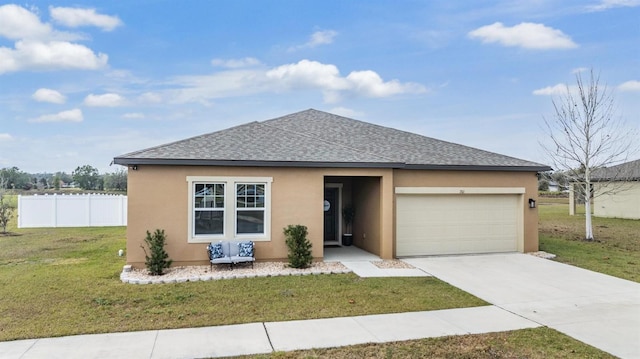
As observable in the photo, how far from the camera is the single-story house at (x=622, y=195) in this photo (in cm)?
2677

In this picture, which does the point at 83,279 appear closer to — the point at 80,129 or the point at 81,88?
the point at 81,88

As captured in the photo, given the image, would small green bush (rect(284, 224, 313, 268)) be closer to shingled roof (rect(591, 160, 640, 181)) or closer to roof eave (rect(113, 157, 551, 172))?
roof eave (rect(113, 157, 551, 172))

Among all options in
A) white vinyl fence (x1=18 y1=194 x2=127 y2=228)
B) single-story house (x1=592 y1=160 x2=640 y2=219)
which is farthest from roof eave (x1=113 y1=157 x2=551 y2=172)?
single-story house (x1=592 y1=160 x2=640 y2=219)

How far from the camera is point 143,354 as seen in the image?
5578 mm

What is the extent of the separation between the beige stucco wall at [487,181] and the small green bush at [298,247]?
11.8 ft

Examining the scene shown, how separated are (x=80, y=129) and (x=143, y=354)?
19280 millimetres

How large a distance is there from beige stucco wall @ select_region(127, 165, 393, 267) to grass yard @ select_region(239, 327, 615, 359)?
6203mm

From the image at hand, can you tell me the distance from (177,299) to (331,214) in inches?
319

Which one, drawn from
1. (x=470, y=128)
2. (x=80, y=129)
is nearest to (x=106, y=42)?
(x=80, y=129)

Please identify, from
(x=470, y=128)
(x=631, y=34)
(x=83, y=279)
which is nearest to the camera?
(x=83, y=279)

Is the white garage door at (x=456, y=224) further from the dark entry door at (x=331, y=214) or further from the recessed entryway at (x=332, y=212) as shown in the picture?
the dark entry door at (x=331, y=214)

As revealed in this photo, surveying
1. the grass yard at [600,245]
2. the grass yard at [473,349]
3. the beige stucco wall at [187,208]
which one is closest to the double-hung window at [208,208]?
the beige stucco wall at [187,208]

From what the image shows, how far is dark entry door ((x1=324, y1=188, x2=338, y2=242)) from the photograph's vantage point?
15461mm

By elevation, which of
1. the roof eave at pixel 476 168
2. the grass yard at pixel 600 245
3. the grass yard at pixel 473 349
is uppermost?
the roof eave at pixel 476 168
